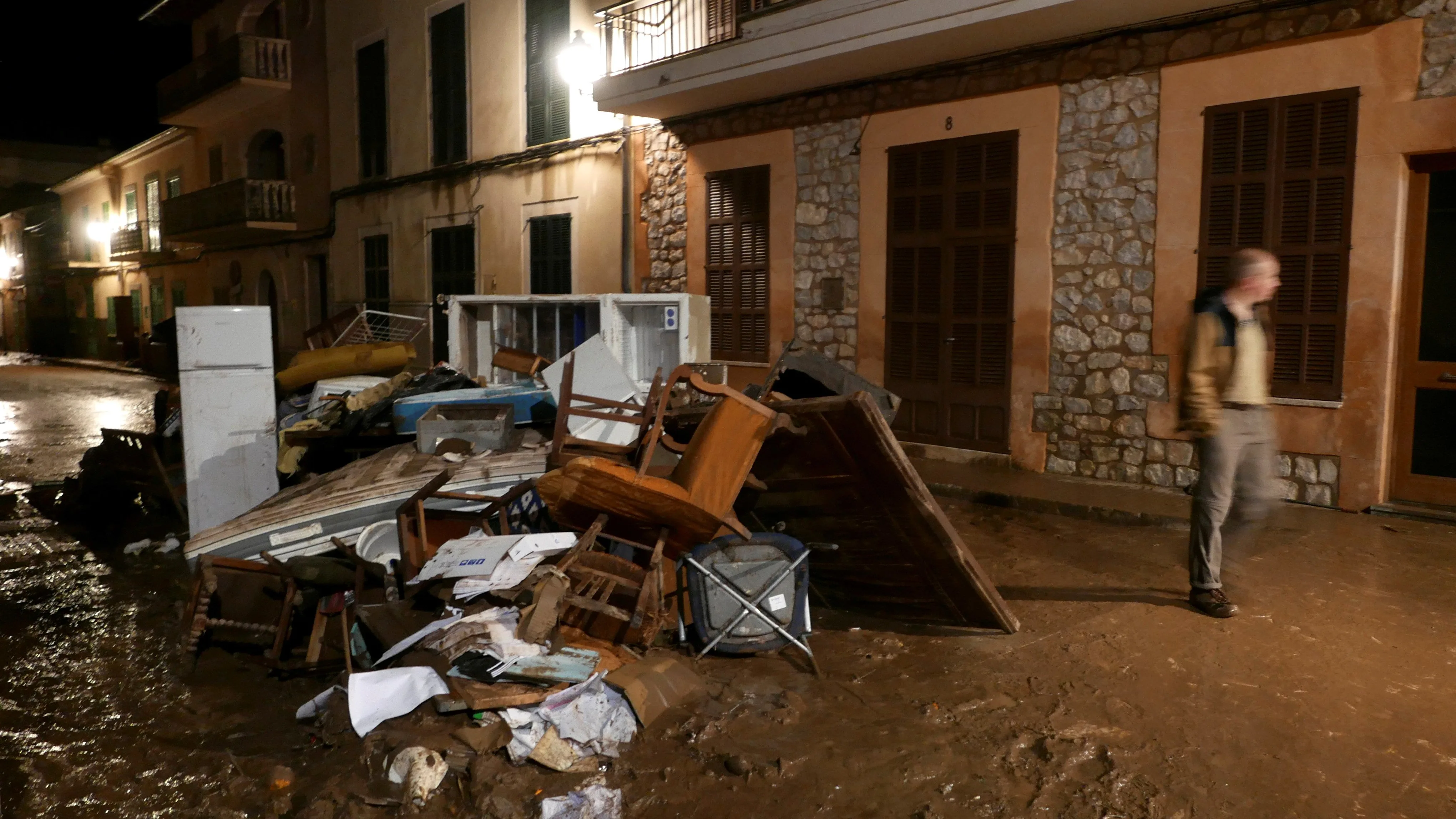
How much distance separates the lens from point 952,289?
9.48 metres

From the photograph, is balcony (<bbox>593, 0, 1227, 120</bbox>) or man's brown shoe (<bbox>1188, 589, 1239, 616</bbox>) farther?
balcony (<bbox>593, 0, 1227, 120</bbox>)

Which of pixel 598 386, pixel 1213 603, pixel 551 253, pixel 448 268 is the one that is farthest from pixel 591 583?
pixel 448 268

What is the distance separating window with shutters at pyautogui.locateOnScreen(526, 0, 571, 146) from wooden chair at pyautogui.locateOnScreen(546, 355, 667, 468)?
803cm

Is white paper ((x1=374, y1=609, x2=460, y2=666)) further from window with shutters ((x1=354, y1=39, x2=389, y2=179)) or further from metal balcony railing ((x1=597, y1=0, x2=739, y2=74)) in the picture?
window with shutters ((x1=354, y1=39, x2=389, y2=179))

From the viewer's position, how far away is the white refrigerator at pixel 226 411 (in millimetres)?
7434

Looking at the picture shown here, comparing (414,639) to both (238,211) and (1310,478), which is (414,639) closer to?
(1310,478)

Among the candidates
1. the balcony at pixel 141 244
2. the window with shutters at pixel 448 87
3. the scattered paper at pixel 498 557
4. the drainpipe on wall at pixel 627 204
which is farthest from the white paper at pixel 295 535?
the balcony at pixel 141 244

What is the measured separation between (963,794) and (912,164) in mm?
7516

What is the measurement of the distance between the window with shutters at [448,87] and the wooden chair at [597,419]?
10328mm

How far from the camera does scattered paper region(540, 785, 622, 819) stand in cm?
329

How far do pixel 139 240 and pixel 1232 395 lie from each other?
31.8m

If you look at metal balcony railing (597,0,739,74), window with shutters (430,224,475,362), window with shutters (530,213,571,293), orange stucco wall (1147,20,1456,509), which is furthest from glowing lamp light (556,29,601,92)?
orange stucco wall (1147,20,1456,509)

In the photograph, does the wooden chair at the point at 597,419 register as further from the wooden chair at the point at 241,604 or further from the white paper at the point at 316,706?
the white paper at the point at 316,706

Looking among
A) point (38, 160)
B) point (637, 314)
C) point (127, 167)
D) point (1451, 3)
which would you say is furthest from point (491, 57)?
point (38, 160)
